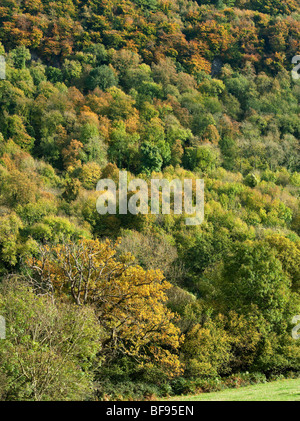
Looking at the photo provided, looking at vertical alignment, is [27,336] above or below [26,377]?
above

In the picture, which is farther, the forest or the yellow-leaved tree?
A: the yellow-leaved tree

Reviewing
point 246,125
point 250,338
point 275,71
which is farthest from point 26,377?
point 275,71

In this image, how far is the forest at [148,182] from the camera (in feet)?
78.4

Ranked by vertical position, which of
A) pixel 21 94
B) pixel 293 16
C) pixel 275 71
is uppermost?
pixel 293 16

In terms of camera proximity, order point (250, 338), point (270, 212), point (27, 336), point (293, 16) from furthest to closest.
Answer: point (293, 16) < point (270, 212) < point (250, 338) < point (27, 336)

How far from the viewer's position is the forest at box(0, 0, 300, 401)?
2391 centimetres

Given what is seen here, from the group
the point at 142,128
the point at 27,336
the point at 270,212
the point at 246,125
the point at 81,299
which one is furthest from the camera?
the point at 246,125

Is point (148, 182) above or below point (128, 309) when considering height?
above

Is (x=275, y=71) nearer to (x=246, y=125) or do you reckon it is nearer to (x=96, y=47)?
(x=246, y=125)

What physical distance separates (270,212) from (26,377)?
39.7 meters

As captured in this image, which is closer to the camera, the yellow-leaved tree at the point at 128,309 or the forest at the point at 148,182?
the forest at the point at 148,182

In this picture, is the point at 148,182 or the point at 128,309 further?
the point at 148,182

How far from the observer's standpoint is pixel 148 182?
187 ft

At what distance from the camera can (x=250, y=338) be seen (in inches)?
1113
